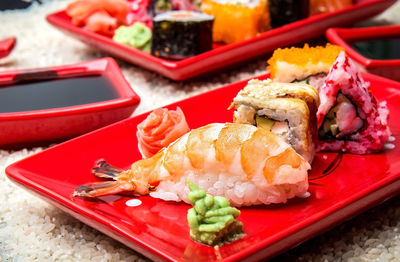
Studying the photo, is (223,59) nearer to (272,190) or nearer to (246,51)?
(246,51)

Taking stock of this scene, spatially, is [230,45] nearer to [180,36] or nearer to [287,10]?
[180,36]

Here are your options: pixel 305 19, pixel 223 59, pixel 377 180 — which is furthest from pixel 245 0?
pixel 377 180

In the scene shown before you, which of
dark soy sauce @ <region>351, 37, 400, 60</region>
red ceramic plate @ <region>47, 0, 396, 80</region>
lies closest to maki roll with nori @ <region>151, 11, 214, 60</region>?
red ceramic plate @ <region>47, 0, 396, 80</region>

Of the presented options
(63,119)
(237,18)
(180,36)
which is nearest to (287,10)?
(237,18)

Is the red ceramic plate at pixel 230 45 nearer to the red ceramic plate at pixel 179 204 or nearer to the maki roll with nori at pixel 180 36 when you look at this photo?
the maki roll with nori at pixel 180 36

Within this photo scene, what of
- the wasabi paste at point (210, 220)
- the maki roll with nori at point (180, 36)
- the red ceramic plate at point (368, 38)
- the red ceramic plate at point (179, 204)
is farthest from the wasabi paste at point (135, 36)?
the wasabi paste at point (210, 220)

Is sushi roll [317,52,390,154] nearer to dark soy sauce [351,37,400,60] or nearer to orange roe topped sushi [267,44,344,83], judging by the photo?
orange roe topped sushi [267,44,344,83]
